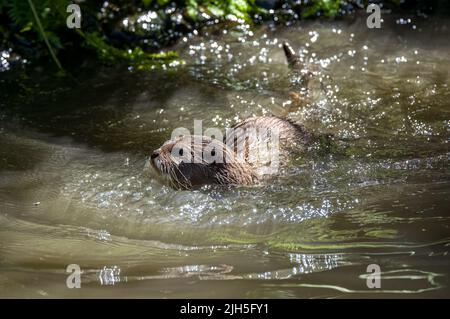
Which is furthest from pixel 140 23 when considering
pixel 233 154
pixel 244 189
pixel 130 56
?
pixel 244 189

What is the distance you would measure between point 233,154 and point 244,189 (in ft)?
0.85

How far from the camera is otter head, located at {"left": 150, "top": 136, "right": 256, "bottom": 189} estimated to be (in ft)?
13.8

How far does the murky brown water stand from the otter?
0.11m

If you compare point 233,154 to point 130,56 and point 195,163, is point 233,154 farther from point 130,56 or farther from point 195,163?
point 130,56

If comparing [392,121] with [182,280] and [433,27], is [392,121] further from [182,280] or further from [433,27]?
[182,280]

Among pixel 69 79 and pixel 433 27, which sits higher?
pixel 433 27

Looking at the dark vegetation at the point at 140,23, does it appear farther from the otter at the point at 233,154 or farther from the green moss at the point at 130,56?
the otter at the point at 233,154

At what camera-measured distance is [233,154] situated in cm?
437

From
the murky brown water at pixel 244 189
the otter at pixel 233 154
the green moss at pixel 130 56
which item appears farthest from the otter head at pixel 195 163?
the green moss at pixel 130 56

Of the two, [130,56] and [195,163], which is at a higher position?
[130,56]

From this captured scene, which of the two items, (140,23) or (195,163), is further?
(140,23)

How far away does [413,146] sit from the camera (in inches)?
188
